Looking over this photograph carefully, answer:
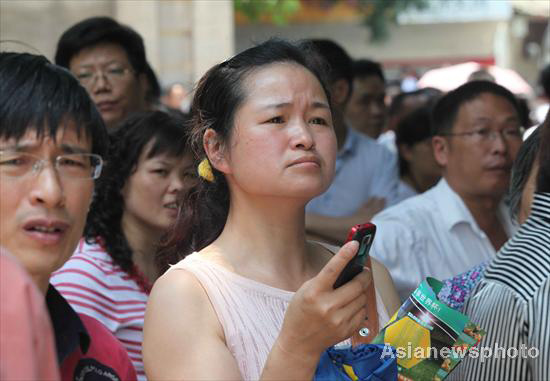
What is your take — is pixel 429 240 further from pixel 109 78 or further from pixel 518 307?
pixel 109 78

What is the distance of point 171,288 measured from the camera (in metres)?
2.38

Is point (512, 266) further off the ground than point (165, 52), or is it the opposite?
point (165, 52)

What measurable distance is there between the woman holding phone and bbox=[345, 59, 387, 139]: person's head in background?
4.53 metres

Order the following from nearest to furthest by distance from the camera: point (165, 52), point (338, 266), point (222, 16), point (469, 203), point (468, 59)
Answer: point (338, 266)
point (469, 203)
point (222, 16)
point (165, 52)
point (468, 59)

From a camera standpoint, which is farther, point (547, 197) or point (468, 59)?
point (468, 59)

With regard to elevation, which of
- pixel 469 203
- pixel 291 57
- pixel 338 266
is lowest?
pixel 469 203

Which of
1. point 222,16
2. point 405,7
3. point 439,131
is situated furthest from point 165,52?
point 405,7

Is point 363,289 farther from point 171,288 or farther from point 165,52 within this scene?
point 165,52

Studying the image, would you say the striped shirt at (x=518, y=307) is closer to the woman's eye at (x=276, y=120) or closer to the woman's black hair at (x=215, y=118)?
the woman's black hair at (x=215, y=118)

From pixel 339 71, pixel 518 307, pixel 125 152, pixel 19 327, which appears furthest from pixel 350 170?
pixel 19 327

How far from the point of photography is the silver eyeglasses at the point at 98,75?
4793 millimetres

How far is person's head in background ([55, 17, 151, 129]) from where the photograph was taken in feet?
15.7

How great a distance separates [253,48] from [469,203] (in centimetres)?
211

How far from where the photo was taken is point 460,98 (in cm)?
470
